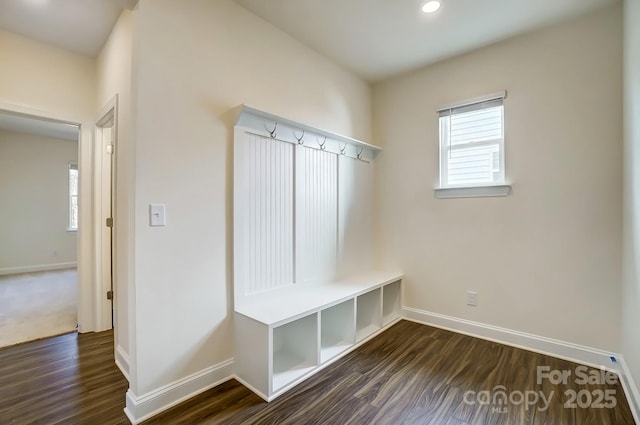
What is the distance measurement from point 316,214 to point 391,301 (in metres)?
1.35

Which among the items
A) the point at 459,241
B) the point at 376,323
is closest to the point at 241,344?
the point at 376,323

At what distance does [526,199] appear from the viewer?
2490 mm

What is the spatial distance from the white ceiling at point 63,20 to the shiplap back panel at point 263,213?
1.33 m

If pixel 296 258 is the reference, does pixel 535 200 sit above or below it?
above

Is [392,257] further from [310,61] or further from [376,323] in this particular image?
[310,61]

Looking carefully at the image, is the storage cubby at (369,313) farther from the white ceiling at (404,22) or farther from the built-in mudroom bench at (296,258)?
the white ceiling at (404,22)

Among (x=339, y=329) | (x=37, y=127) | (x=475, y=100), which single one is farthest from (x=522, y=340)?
(x=37, y=127)

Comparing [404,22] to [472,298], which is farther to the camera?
[472,298]

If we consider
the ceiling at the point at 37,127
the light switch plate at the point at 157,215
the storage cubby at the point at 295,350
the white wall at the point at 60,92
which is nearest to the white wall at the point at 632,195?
the storage cubby at the point at 295,350

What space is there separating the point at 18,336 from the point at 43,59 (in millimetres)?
2565

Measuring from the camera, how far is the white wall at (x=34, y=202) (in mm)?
5336

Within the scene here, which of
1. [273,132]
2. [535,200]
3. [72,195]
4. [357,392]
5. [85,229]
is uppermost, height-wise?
[273,132]

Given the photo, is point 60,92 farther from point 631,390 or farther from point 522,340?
point 631,390

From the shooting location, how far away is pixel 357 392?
1.91 meters
